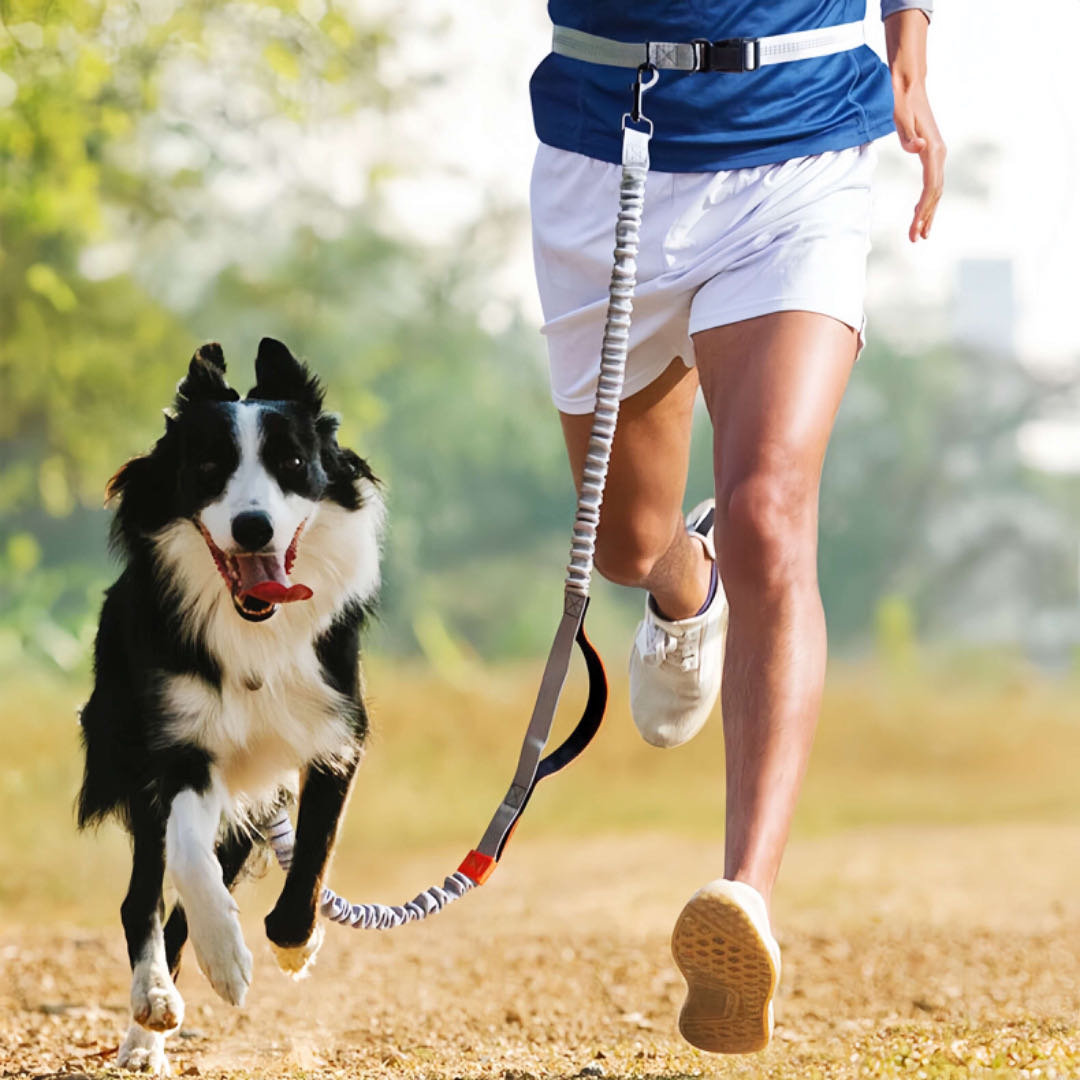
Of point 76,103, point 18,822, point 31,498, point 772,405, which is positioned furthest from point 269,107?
point 772,405

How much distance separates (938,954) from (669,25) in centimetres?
344

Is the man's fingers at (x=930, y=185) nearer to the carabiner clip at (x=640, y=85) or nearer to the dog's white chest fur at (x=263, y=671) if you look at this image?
the carabiner clip at (x=640, y=85)

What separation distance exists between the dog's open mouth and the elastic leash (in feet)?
1.46

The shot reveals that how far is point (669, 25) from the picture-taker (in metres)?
2.71

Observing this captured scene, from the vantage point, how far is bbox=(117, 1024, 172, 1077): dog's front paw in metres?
2.96

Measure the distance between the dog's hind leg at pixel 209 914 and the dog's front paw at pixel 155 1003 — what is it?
122 mm

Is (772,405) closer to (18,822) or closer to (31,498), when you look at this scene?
(18,822)

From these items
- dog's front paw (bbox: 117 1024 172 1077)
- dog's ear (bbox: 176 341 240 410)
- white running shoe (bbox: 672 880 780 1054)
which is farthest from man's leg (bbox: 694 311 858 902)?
dog's front paw (bbox: 117 1024 172 1077)

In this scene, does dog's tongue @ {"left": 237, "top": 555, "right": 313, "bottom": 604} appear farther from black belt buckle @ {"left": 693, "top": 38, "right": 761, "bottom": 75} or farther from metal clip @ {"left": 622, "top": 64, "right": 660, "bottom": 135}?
black belt buckle @ {"left": 693, "top": 38, "right": 761, "bottom": 75}

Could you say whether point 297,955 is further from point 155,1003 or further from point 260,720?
point 260,720

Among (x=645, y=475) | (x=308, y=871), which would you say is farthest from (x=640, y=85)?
(x=308, y=871)

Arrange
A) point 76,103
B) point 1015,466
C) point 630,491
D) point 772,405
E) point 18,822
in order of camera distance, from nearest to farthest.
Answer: point 772,405
point 630,491
point 76,103
point 18,822
point 1015,466

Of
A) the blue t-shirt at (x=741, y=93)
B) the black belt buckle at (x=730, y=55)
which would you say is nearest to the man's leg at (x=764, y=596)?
the blue t-shirt at (x=741, y=93)

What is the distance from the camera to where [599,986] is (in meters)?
4.55
